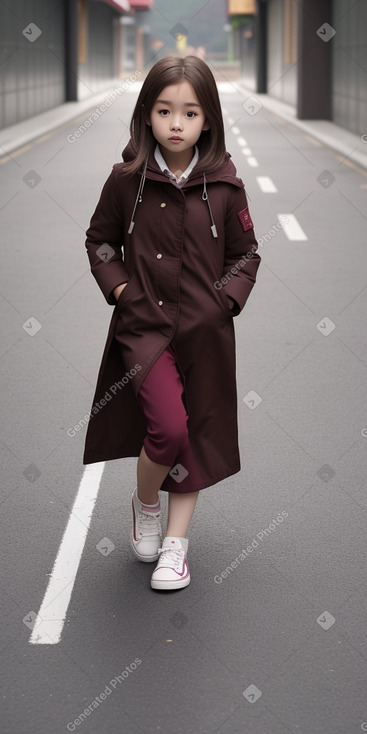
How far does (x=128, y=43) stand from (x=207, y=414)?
10975 centimetres

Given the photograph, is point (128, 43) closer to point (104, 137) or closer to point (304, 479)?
point (104, 137)

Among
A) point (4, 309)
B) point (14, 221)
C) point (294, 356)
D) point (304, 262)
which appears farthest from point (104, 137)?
point (294, 356)

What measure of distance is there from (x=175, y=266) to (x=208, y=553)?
1091 mm

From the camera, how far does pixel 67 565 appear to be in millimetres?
3838

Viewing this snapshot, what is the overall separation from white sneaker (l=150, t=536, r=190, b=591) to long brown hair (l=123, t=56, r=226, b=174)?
1209 mm

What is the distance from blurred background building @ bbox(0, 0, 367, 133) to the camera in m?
24.9

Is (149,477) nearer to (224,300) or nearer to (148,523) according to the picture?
(148,523)

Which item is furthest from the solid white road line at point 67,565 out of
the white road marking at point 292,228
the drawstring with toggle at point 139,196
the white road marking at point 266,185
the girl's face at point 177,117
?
the white road marking at point 266,185

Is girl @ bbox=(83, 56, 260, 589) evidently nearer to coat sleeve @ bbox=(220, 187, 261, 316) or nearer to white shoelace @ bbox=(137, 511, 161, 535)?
coat sleeve @ bbox=(220, 187, 261, 316)

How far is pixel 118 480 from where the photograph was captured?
4684 millimetres

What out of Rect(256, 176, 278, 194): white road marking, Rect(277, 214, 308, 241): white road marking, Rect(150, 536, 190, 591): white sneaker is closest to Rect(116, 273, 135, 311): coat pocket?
Rect(150, 536, 190, 591): white sneaker

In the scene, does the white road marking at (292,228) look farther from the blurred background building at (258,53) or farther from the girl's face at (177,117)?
the girl's face at (177,117)

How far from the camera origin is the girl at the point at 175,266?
3.34m

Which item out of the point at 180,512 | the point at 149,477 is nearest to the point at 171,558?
the point at 180,512
